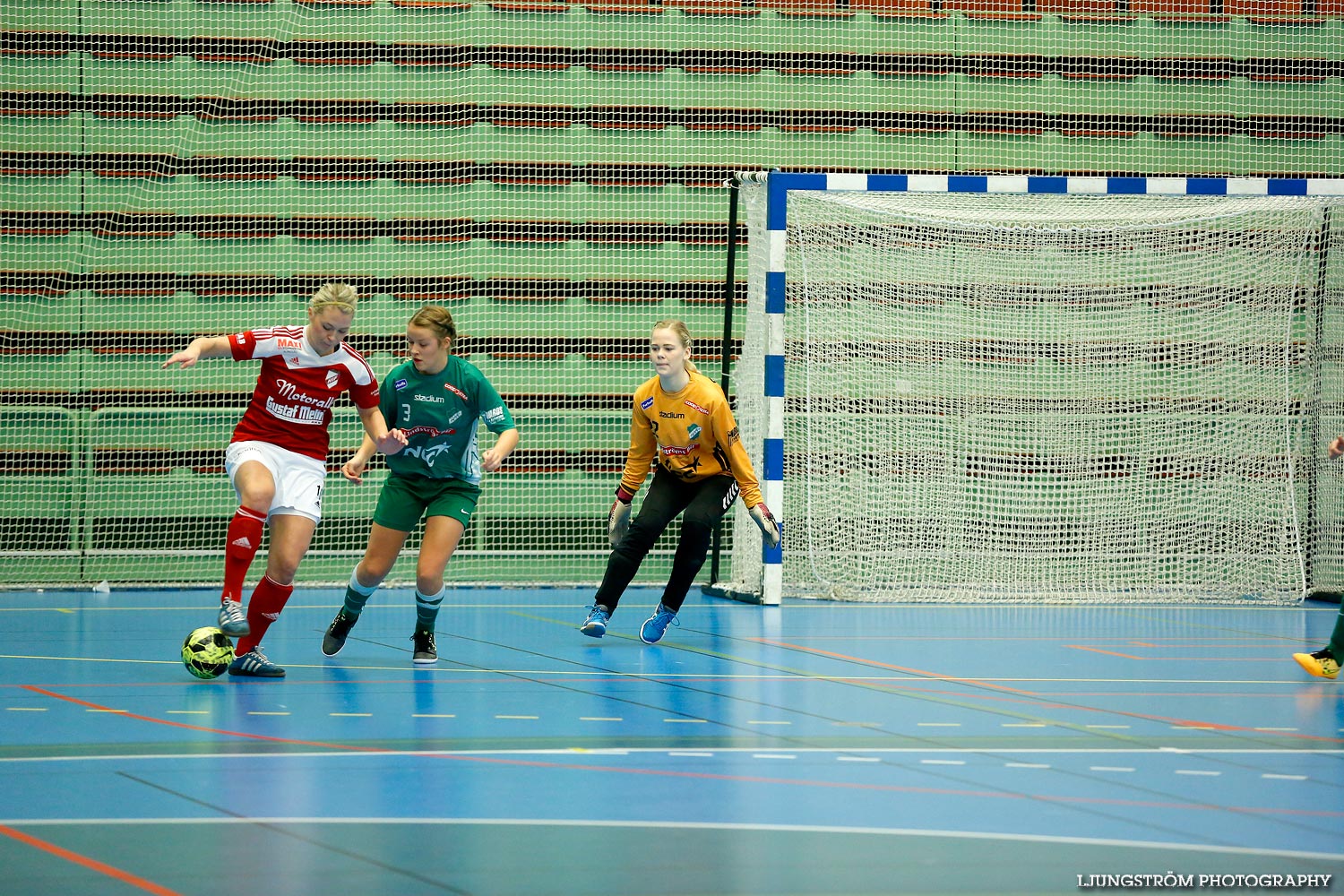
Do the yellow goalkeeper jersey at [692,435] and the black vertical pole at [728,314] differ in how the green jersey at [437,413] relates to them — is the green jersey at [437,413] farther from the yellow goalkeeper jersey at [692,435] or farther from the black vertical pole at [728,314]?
the black vertical pole at [728,314]

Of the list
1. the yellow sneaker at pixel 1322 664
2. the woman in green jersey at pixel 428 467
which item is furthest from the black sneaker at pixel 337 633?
the yellow sneaker at pixel 1322 664

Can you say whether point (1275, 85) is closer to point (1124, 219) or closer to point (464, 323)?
point (1124, 219)

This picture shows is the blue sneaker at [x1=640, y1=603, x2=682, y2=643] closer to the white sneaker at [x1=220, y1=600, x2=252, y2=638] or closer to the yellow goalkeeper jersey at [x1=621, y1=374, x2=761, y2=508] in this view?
the yellow goalkeeper jersey at [x1=621, y1=374, x2=761, y2=508]

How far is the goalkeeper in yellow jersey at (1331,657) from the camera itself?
18.8ft

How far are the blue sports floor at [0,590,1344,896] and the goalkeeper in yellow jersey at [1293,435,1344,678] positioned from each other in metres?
0.13

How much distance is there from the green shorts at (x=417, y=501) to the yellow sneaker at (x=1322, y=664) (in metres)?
3.45

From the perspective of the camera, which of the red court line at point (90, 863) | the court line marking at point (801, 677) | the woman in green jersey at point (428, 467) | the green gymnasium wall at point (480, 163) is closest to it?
the red court line at point (90, 863)

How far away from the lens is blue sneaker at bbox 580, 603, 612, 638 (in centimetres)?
676

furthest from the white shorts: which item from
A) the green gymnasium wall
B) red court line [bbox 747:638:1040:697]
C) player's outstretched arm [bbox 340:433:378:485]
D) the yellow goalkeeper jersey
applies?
the green gymnasium wall

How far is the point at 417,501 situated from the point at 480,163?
5599mm

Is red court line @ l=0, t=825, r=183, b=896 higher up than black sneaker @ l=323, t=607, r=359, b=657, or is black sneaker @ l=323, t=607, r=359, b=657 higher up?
red court line @ l=0, t=825, r=183, b=896

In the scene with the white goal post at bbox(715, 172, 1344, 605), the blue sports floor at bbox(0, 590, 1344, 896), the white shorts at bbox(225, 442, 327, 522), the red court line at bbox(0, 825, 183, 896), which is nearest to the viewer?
the red court line at bbox(0, 825, 183, 896)

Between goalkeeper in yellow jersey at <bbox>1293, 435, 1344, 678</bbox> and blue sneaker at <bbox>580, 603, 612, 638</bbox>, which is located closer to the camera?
goalkeeper in yellow jersey at <bbox>1293, 435, 1344, 678</bbox>

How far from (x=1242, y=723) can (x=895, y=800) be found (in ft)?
5.94
